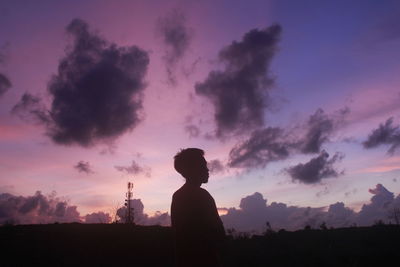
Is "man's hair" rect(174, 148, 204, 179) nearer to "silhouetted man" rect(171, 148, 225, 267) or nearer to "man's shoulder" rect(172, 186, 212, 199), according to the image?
"silhouetted man" rect(171, 148, 225, 267)

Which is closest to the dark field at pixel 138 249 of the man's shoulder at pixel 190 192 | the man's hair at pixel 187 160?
the man's hair at pixel 187 160

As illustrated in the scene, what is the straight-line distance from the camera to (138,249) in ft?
72.4

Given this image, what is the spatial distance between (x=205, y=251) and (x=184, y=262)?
0.85 feet

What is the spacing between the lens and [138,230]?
24.9 meters

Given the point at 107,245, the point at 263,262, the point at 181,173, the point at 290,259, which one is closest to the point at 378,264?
the point at 290,259

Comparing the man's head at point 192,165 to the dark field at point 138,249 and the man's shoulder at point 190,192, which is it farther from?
the dark field at point 138,249

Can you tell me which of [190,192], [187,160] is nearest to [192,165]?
[187,160]

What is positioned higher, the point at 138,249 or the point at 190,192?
the point at 190,192

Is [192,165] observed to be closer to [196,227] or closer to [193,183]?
[193,183]

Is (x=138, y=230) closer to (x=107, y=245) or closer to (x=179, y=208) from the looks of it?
(x=107, y=245)

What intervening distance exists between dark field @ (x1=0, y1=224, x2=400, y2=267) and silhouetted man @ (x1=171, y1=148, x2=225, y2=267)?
1644cm

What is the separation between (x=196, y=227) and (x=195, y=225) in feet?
0.08

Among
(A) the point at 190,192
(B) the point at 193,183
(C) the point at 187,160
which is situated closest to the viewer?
(A) the point at 190,192

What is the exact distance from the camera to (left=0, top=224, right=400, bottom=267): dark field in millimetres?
19656
